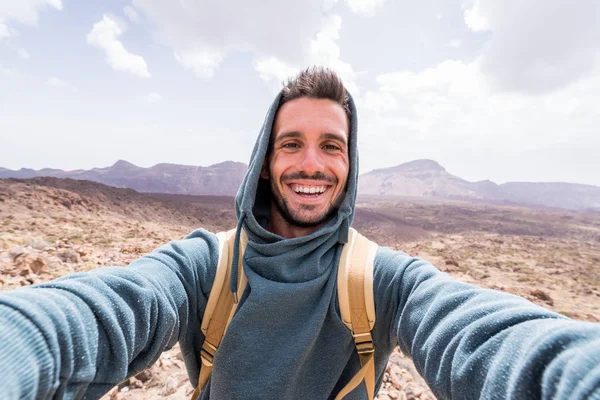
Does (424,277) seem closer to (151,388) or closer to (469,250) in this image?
(151,388)

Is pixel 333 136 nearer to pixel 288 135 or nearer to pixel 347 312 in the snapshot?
pixel 288 135

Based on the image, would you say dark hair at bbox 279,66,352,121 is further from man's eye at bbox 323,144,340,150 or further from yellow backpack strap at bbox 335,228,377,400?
yellow backpack strap at bbox 335,228,377,400

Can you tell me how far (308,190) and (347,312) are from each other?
34.6 inches

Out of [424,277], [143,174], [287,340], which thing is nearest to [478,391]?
[424,277]

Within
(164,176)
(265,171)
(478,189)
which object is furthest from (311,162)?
(478,189)

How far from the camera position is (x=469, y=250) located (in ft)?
58.4

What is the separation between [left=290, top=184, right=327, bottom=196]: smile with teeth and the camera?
6.34 feet

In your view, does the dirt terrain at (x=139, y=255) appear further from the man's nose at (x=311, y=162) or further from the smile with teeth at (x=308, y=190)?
the man's nose at (x=311, y=162)

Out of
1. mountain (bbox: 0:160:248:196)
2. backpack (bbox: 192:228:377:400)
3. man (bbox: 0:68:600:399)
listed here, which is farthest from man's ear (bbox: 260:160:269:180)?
mountain (bbox: 0:160:248:196)

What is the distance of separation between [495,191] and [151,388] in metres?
180

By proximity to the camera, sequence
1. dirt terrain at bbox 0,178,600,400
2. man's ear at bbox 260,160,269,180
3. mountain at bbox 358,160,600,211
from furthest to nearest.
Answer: mountain at bbox 358,160,600,211, dirt terrain at bbox 0,178,600,400, man's ear at bbox 260,160,269,180

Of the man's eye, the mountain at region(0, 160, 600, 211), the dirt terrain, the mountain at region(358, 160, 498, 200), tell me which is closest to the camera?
the man's eye

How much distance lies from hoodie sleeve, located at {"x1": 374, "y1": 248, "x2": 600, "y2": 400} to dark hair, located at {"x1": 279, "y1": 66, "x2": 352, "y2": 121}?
1360mm

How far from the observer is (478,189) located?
144m
